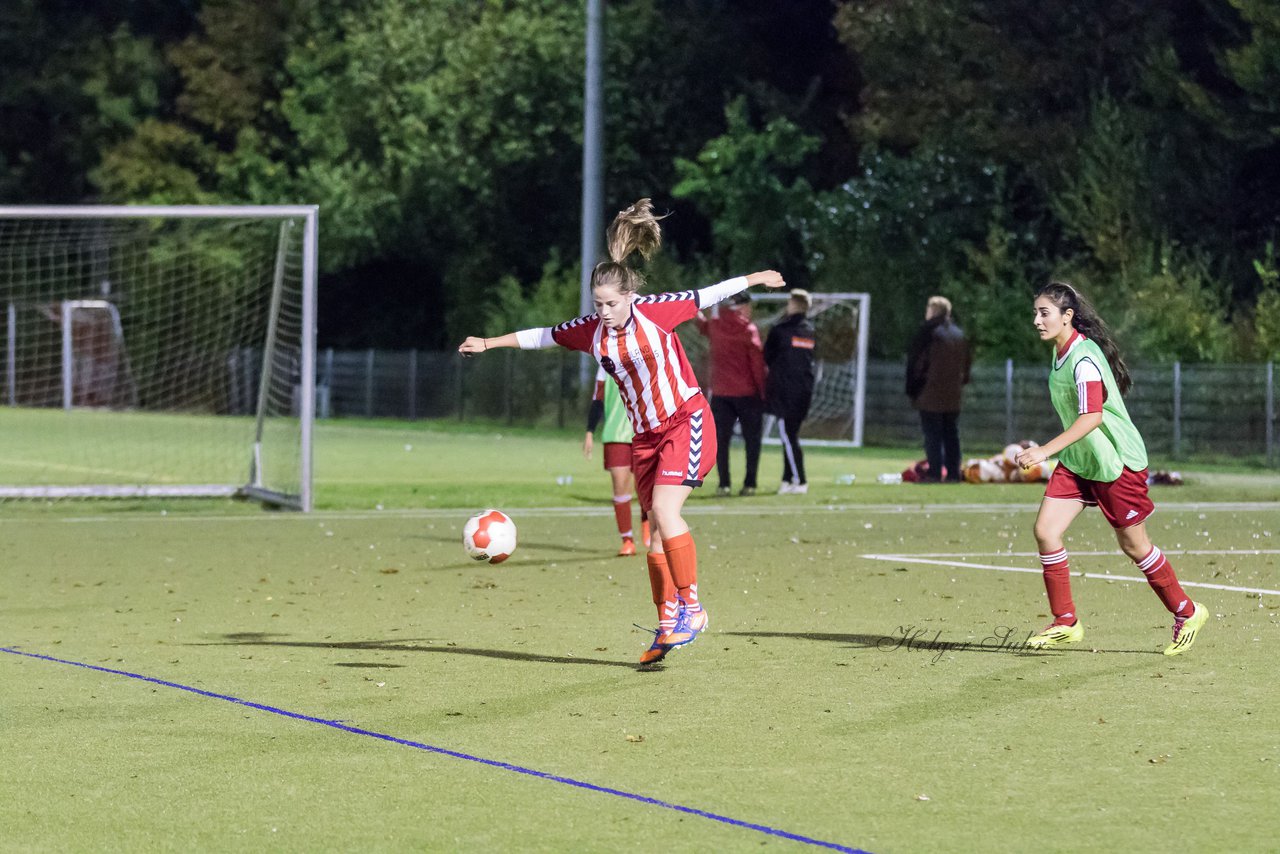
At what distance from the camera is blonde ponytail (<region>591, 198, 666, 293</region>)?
355 inches

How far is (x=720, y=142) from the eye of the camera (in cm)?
4447

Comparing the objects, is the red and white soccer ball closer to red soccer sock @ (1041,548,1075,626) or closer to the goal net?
red soccer sock @ (1041,548,1075,626)

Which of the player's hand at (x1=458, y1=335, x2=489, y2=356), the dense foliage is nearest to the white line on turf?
the player's hand at (x1=458, y1=335, x2=489, y2=356)

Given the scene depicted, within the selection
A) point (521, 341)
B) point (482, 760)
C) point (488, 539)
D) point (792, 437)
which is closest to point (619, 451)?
point (488, 539)

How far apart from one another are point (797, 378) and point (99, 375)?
27674mm

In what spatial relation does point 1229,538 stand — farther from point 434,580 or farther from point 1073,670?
point 1073,670

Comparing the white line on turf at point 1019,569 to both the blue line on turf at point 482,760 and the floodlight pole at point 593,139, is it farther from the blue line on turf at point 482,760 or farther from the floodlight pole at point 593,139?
the floodlight pole at point 593,139

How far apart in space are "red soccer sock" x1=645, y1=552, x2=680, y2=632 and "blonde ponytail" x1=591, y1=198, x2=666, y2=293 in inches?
51.0

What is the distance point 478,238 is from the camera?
49875 millimetres

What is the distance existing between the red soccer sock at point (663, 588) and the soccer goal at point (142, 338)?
20.6 metres

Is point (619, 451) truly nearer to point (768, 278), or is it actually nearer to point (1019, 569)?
point (1019, 569)

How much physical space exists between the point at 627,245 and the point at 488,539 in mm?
1806

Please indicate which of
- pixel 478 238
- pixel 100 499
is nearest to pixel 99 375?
pixel 478 238

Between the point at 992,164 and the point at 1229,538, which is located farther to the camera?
the point at 992,164
